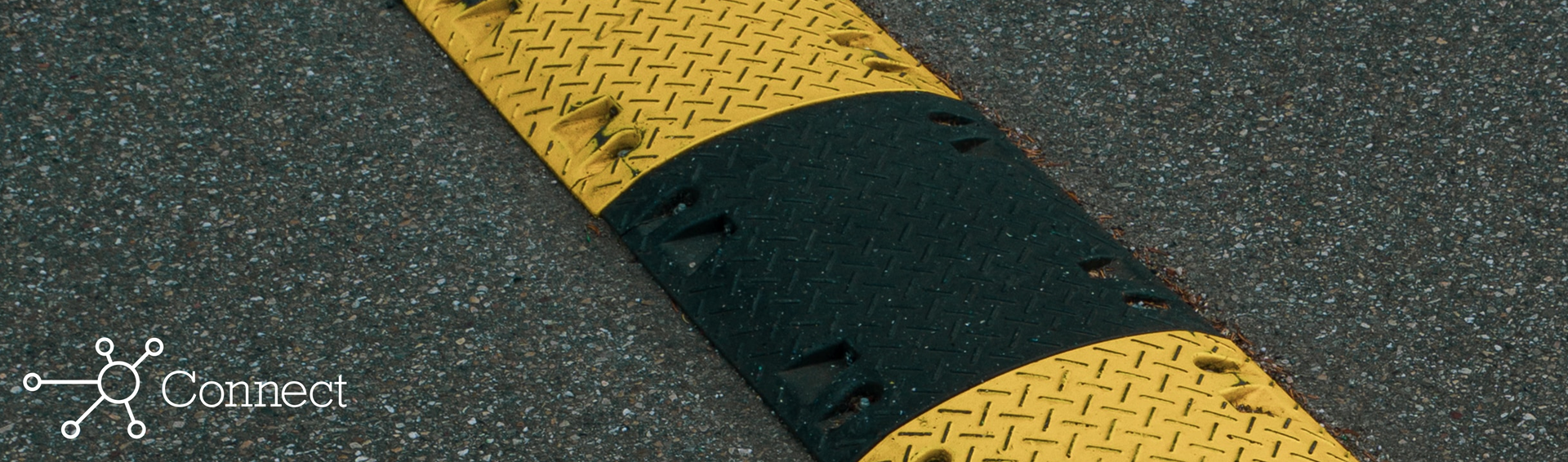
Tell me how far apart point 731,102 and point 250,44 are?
Result: 49.6 inches

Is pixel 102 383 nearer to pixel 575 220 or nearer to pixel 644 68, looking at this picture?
pixel 575 220

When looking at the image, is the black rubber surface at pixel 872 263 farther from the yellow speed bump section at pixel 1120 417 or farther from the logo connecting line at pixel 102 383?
the logo connecting line at pixel 102 383

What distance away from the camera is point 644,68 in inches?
130

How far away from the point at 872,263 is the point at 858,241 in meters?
0.07

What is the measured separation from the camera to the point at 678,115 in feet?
10.6

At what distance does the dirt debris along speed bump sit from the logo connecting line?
945 millimetres

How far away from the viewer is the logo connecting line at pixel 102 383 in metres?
2.67

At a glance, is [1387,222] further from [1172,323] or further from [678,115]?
[678,115]

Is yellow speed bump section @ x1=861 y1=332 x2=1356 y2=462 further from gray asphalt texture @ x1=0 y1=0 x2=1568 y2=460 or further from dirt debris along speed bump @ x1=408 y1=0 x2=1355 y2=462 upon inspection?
gray asphalt texture @ x1=0 y1=0 x2=1568 y2=460

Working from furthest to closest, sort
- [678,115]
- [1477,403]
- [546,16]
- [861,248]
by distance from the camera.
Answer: [546,16] < [678,115] < [861,248] < [1477,403]

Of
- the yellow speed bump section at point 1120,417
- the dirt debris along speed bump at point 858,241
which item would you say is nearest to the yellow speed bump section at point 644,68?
the dirt debris along speed bump at point 858,241

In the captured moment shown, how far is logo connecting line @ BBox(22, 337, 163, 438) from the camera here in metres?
2.67

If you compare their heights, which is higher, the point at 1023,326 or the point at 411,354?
the point at 1023,326

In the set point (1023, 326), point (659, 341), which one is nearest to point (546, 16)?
point (659, 341)
